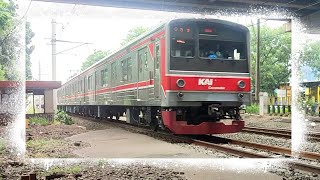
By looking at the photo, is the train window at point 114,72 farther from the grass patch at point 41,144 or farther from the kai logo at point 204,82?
the kai logo at point 204,82

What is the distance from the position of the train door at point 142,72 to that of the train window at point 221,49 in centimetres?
191

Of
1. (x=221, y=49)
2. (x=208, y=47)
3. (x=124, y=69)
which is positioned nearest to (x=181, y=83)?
(x=208, y=47)

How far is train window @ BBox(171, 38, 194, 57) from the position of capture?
10.1 m

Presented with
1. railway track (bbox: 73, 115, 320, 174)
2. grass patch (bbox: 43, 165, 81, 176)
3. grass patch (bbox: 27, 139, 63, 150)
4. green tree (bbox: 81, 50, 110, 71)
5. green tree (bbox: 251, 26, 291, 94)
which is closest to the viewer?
grass patch (bbox: 43, 165, 81, 176)

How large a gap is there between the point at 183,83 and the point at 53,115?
1052 centimetres

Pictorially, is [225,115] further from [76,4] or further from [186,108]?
[76,4]

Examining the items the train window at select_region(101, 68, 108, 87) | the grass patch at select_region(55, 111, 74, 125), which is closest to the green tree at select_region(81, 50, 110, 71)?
the grass patch at select_region(55, 111, 74, 125)

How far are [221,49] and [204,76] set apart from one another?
973mm

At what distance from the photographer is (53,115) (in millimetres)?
18750

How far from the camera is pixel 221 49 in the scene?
10594mm

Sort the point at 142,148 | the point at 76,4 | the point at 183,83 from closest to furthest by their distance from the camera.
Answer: the point at 142,148
the point at 183,83
the point at 76,4

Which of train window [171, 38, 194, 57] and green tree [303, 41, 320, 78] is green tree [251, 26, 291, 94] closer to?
green tree [303, 41, 320, 78]

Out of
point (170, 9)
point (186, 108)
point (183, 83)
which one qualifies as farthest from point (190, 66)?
point (170, 9)

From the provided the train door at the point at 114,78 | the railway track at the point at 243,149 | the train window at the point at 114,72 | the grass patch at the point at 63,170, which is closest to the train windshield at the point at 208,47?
the railway track at the point at 243,149
